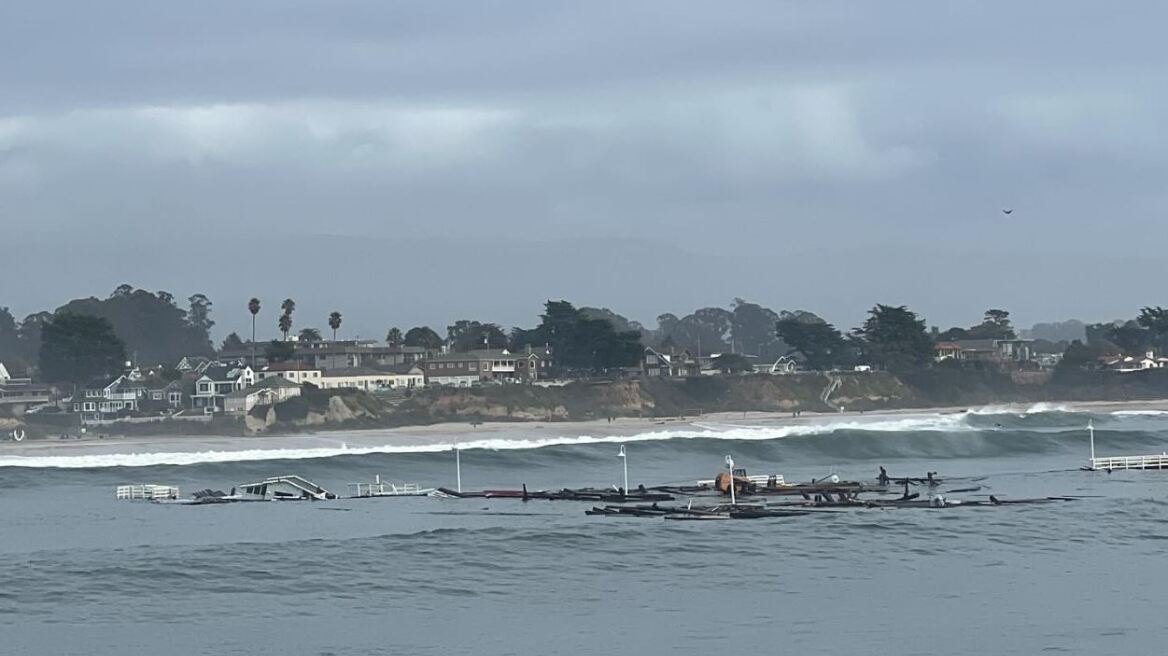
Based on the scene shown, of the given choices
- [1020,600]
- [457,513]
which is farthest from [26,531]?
[1020,600]

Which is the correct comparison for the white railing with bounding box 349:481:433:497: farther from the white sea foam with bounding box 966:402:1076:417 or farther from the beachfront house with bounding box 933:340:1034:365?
the beachfront house with bounding box 933:340:1034:365

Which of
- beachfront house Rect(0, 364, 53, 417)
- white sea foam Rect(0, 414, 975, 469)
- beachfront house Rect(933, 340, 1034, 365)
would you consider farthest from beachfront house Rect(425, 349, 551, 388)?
beachfront house Rect(933, 340, 1034, 365)

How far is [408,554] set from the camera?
47500 mm

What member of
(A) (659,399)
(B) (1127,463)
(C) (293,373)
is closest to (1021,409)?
(A) (659,399)

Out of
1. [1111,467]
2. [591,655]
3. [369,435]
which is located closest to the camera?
[591,655]

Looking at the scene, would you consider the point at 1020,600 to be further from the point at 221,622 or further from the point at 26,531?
the point at 26,531

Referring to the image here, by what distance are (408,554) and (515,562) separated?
3.21 metres

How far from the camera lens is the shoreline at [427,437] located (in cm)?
10038

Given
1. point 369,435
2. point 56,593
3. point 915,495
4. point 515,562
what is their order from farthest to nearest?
point 369,435 < point 915,495 < point 515,562 < point 56,593

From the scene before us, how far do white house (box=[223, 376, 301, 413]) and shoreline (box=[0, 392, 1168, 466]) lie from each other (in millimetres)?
10795

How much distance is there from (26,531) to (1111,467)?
147 feet

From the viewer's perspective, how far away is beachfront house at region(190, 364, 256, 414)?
456 feet

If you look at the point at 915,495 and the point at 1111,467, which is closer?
the point at 915,495

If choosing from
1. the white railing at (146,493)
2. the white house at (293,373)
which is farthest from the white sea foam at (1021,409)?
the white railing at (146,493)
